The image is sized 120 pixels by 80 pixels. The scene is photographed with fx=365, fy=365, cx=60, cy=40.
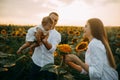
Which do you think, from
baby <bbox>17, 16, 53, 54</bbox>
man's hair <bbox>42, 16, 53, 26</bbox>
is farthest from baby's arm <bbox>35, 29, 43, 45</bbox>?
man's hair <bbox>42, 16, 53, 26</bbox>

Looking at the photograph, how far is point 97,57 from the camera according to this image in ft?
8.25

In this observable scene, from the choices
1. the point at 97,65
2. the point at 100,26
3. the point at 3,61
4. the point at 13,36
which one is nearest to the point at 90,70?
the point at 97,65

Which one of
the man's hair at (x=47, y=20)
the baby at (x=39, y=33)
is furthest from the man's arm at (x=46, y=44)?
the man's hair at (x=47, y=20)

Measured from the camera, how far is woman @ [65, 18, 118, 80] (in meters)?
2.52

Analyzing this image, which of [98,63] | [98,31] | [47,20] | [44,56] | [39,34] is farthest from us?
[44,56]

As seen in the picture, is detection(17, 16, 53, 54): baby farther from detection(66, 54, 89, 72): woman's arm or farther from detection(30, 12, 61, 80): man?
detection(66, 54, 89, 72): woman's arm

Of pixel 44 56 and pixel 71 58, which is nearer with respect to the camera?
pixel 71 58

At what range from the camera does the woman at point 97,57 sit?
8.27ft

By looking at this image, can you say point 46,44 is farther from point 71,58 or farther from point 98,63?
point 98,63

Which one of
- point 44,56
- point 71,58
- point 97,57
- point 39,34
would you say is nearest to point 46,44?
point 39,34

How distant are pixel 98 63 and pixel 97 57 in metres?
0.04

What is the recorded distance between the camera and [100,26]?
265cm

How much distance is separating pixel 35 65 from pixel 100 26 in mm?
1033

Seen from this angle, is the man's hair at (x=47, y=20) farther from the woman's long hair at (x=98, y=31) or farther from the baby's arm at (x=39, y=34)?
the woman's long hair at (x=98, y=31)
